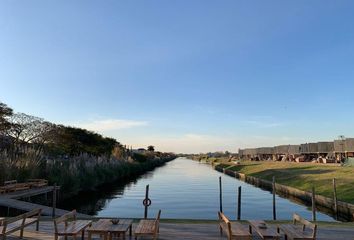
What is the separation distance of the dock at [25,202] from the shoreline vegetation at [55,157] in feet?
7.23

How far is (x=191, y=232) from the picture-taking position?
13.1m

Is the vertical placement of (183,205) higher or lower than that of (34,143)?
lower

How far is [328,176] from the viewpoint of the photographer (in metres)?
44.6

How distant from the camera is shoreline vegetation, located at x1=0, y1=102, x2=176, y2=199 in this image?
3212 cm

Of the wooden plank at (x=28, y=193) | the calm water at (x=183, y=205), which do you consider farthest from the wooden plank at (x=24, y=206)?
the calm water at (x=183, y=205)

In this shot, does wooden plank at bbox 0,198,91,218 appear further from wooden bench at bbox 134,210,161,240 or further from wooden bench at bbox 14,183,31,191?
wooden bench at bbox 134,210,161,240

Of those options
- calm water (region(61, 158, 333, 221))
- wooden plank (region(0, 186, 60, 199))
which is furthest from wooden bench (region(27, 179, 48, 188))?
calm water (region(61, 158, 333, 221))

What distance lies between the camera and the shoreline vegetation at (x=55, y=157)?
3212cm

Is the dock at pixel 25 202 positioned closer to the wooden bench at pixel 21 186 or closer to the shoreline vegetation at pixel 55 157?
the wooden bench at pixel 21 186

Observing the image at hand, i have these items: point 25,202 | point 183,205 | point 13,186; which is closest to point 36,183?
point 13,186

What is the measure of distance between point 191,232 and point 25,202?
14.6m

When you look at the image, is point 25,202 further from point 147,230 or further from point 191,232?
point 147,230

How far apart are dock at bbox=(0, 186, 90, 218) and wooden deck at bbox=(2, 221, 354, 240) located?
5163 mm

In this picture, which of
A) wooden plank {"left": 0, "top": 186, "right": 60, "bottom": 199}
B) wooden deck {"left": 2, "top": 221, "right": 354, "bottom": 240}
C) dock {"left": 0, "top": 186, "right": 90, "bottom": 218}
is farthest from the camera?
wooden plank {"left": 0, "top": 186, "right": 60, "bottom": 199}
